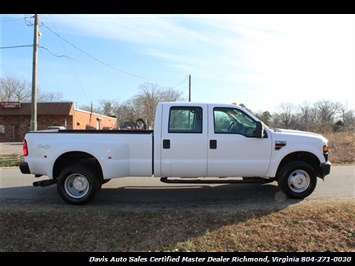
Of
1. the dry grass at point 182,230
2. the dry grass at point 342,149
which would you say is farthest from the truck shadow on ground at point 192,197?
the dry grass at point 342,149

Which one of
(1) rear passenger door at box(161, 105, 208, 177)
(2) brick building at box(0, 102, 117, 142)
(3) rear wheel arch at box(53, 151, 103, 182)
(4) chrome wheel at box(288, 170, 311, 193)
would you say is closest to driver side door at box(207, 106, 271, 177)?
(1) rear passenger door at box(161, 105, 208, 177)

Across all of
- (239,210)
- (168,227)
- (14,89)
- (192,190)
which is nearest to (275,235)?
(239,210)

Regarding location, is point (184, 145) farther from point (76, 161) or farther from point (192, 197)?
point (76, 161)

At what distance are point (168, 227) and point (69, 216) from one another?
1813 mm

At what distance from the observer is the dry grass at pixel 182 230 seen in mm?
3717

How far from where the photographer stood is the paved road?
17.7 feet

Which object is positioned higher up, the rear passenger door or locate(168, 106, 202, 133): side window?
locate(168, 106, 202, 133): side window

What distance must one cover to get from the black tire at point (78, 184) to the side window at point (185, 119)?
186 cm

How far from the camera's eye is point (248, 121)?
5543 millimetres

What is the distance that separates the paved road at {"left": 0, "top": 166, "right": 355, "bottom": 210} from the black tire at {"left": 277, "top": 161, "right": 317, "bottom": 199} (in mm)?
171
